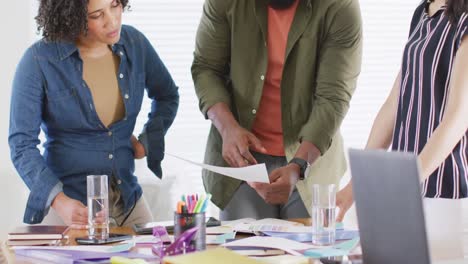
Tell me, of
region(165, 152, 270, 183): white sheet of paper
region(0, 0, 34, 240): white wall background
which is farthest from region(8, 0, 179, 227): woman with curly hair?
region(0, 0, 34, 240): white wall background

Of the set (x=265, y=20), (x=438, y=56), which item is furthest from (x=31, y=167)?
(x=438, y=56)

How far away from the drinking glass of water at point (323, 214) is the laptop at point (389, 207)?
59cm

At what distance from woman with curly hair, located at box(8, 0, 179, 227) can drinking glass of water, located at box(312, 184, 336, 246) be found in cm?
76

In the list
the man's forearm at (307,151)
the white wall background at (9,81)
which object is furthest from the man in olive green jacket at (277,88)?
the white wall background at (9,81)

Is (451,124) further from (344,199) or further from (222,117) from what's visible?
(222,117)

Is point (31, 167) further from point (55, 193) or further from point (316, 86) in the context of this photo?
point (316, 86)

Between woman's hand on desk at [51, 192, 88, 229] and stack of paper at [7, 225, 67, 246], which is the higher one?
woman's hand on desk at [51, 192, 88, 229]

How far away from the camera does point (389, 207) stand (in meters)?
1.47

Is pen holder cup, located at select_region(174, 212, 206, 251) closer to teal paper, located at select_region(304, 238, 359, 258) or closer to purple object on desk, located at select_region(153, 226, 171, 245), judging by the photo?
purple object on desk, located at select_region(153, 226, 171, 245)

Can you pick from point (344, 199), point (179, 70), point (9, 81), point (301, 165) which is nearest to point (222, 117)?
point (301, 165)

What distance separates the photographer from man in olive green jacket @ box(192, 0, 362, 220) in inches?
109

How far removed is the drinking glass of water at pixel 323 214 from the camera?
86.2 inches

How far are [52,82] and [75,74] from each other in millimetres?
81

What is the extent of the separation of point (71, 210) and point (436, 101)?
114cm
